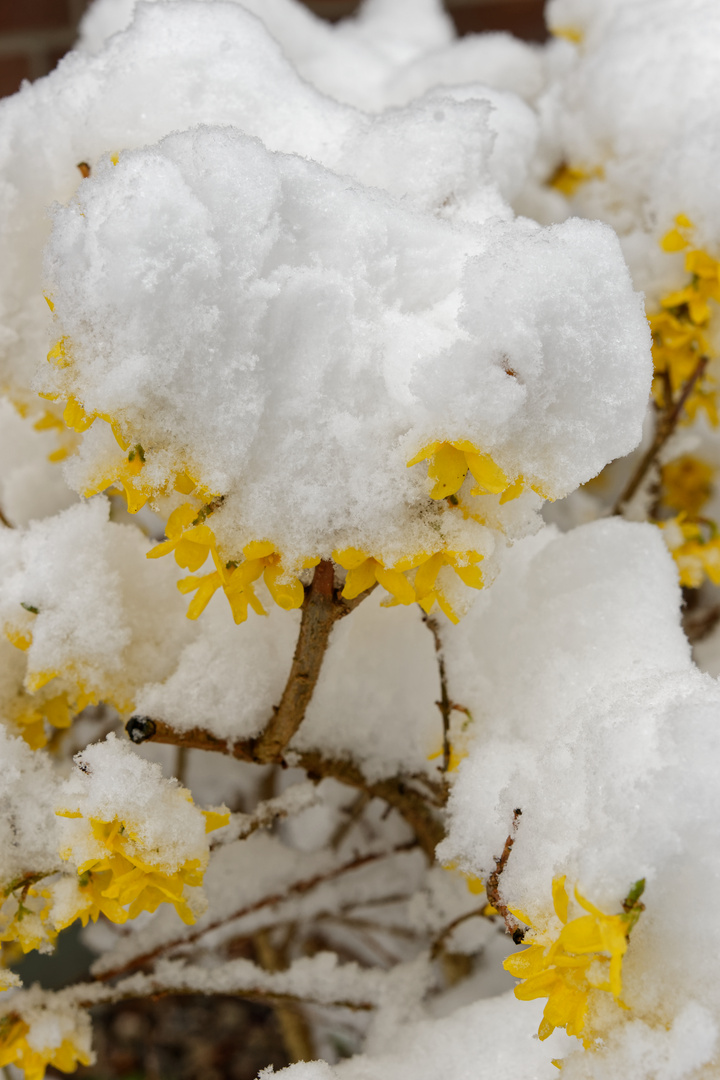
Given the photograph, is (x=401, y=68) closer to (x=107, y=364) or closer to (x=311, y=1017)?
(x=107, y=364)

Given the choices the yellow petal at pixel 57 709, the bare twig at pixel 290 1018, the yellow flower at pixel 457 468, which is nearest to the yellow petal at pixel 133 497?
the yellow flower at pixel 457 468

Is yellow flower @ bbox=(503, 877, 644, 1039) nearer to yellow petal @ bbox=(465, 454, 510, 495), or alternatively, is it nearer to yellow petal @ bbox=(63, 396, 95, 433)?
yellow petal @ bbox=(465, 454, 510, 495)

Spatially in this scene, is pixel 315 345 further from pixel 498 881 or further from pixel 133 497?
pixel 498 881

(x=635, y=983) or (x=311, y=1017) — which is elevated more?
(x=635, y=983)

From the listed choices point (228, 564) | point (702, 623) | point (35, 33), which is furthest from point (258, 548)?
point (35, 33)

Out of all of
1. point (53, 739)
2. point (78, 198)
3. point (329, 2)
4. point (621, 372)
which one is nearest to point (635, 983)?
point (621, 372)

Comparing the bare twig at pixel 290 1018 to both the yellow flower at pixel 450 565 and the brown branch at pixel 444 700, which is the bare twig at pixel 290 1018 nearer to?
the brown branch at pixel 444 700
